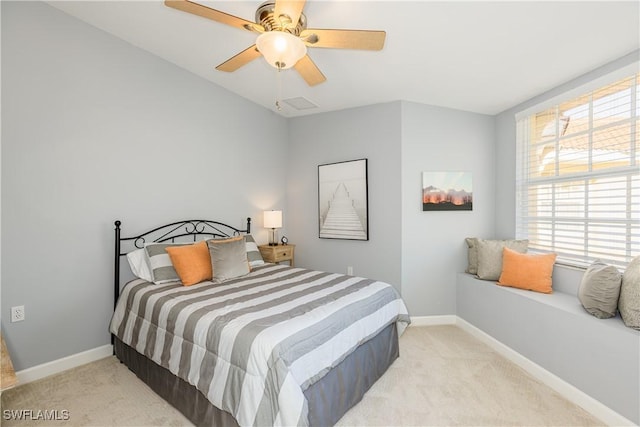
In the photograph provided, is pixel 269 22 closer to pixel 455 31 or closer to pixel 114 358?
pixel 455 31

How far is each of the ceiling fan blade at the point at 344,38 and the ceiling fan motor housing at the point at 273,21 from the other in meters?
0.07

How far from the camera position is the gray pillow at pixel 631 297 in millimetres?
1942

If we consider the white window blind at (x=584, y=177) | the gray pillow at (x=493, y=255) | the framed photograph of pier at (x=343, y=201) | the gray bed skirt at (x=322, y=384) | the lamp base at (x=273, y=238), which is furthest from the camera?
the lamp base at (x=273, y=238)

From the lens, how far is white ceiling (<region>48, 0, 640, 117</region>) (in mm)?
2023

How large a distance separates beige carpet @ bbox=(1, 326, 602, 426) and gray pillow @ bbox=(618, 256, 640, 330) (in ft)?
2.36

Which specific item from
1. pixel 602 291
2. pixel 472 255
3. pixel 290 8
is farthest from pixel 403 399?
pixel 290 8

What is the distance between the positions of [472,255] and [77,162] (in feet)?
13.5

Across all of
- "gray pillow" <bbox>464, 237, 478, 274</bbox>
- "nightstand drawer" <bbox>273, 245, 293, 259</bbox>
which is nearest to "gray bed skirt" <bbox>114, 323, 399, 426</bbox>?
"gray pillow" <bbox>464, 237, 478, 274</bbox>

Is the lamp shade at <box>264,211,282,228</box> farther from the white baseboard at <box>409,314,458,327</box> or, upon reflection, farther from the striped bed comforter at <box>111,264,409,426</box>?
the white baseboard at <box>409,314,458,327</box>

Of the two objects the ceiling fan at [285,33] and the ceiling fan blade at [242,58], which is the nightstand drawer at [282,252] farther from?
the ceiling fan at [285,33]

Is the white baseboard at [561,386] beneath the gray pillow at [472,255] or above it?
beneath

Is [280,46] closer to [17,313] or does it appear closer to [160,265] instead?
[160,265]

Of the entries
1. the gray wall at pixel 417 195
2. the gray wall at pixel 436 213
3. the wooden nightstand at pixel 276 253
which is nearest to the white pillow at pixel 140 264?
the wooden nightstand at pixel 276 253

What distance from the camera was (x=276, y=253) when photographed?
13.0ft
